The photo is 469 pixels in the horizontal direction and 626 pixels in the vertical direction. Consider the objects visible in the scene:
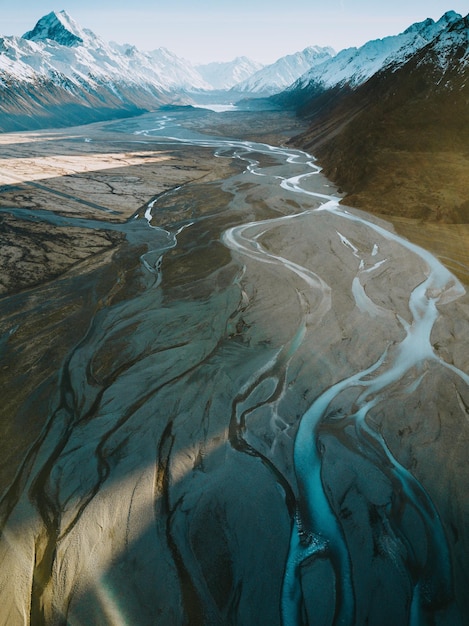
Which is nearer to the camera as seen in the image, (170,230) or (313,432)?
(313,432)

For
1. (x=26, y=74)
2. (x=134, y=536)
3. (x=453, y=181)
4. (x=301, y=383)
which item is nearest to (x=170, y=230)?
(x=301, y=383)

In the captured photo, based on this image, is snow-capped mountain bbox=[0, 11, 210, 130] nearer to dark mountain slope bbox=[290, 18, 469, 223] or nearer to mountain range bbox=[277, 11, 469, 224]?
mountain range bbox=[277, 11, 469, 224]

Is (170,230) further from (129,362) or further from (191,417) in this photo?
(191,417)

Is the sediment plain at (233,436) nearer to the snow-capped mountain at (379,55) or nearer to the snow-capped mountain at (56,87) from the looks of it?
the snow-capped mountain at (379,55)

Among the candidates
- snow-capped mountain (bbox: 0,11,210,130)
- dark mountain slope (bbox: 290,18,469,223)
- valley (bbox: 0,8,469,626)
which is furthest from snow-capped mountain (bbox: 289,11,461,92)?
snow-capped mountain (bbox: 0,11,210,130)

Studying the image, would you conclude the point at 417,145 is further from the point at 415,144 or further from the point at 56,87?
the point at 56,87

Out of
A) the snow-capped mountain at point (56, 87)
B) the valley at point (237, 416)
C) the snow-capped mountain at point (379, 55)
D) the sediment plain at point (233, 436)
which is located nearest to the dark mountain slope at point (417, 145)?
the valley at point (237, 416)

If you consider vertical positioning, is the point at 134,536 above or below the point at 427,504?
above
